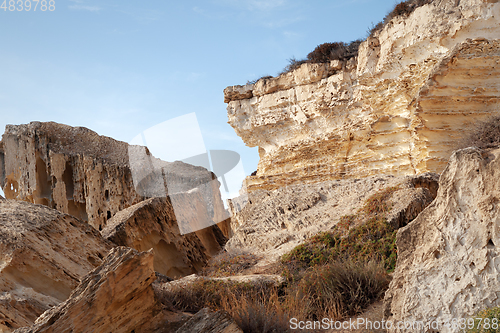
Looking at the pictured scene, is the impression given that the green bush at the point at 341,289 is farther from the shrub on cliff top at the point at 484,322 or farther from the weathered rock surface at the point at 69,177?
the weathered rock surface at the point at 69,177

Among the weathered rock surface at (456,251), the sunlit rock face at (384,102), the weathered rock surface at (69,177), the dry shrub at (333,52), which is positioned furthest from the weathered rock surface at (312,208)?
the dry shrub at (333,52)

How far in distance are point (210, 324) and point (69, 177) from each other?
11963 mm

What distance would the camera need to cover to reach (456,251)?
3.56 metres

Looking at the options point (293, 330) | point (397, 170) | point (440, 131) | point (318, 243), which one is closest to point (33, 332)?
point (293, 330)

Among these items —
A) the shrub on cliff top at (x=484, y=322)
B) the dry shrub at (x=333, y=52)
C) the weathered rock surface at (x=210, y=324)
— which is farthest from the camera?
the dry shrub at (x=333, y=52)

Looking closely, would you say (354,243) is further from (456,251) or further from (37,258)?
(37,258)

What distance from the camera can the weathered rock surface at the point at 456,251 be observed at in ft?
11.2

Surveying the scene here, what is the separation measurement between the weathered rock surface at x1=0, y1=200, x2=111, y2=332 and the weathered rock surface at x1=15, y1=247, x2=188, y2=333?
1.86ft

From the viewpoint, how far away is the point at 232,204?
38.5 feet

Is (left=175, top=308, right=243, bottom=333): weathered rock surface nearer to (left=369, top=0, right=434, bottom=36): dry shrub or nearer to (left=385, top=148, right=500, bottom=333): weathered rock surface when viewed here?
(left=385, top=148, right=500, bottom=333): weathered rock surface

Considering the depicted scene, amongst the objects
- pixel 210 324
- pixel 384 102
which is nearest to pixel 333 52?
pixel 384 102

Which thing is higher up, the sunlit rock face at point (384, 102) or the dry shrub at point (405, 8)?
the dry shrub at point (405, 8)

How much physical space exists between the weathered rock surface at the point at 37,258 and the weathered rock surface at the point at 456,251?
11.0ft

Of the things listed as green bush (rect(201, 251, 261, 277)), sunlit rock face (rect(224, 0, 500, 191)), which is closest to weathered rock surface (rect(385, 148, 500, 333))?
green bush (rect(201, 251, 261, 277))
